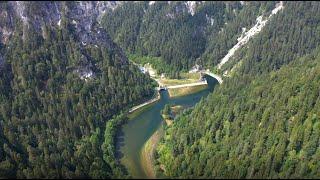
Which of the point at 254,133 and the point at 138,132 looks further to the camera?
the point at 138,132

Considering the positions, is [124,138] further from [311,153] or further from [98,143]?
[311,153]

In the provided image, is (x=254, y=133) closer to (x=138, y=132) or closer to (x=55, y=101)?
(x=138, y=132)

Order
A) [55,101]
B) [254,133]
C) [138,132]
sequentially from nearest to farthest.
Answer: [254,133] → [138,132] → [55,101]

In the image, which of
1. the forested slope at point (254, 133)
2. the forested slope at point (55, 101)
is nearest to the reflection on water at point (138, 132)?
the forested slope at point (55, 101)

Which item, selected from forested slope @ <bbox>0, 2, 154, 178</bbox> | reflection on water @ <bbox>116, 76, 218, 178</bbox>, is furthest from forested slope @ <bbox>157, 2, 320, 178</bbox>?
forested slope @ <bbox>0, 2, 154, 178</bbox>

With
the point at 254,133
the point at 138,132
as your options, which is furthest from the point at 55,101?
the point at 254,133

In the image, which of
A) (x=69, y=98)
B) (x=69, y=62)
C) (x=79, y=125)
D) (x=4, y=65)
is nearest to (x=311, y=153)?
(x=79, y=125)
